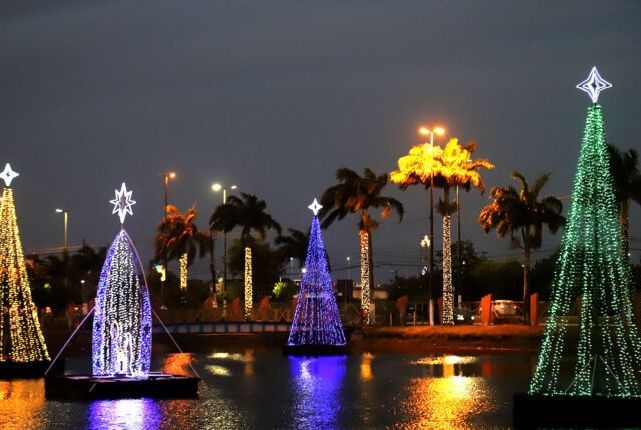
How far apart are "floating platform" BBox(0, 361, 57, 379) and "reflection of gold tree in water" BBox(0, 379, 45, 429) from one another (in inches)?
21.5

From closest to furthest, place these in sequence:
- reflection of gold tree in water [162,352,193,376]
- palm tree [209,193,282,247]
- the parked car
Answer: reflection of gold tree in water [162,352,193,376] → the parked car → palm tree [209,193,282,247]

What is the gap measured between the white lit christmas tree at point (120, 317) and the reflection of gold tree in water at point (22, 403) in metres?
2.14

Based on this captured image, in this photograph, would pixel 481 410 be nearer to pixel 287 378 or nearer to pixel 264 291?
pixel 287 378

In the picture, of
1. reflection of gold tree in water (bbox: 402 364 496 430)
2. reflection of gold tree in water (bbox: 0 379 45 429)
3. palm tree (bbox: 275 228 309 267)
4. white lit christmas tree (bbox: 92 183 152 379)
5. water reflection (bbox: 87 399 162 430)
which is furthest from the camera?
palm tree (bbox: 275 228 309 267)

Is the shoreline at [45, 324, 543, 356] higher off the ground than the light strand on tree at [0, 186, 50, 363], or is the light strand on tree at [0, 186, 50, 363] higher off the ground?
the light strand on tree at [0, 186, 50, 363]

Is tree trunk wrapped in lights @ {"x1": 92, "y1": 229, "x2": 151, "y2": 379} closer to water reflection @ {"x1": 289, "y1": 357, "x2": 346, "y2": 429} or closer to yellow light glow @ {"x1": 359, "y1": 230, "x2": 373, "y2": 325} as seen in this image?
water reflection @ {"x1": 289, "y1": 357, "x2": 346, "y2": 429}

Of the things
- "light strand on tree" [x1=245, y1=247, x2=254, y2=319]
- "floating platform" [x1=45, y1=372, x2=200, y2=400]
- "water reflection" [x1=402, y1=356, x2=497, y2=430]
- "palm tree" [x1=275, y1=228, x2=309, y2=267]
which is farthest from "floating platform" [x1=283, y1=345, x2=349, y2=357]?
"palm tree" [x1=275, y1=228, x2=309, y2=267]

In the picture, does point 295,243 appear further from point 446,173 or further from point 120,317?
point 120,317

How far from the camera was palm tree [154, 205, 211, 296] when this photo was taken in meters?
98.9

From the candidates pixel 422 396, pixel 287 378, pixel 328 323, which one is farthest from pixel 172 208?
pixel 422 396

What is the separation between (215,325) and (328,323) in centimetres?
1458

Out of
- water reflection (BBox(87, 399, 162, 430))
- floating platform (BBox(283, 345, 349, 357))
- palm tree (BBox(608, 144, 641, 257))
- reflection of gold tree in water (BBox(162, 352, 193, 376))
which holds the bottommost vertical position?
reflection of gold tree in water (BBox(162, 352, 193, 376))

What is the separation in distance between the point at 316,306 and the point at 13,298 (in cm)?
1841

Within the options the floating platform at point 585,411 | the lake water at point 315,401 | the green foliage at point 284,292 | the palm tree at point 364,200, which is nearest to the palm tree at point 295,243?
the green foliage at point 284,292
